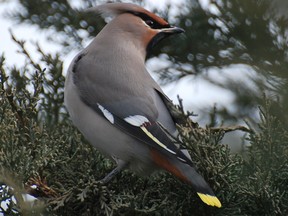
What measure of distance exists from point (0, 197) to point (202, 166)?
2.91ft

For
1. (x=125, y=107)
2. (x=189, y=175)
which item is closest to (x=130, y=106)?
(x=125, y=107)

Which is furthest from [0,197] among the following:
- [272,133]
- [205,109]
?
[205,109]

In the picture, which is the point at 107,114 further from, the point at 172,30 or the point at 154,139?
the point at 172,30

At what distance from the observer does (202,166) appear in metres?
3.04

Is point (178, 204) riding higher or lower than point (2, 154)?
lower

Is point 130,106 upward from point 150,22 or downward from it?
downward

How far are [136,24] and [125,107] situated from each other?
79cm

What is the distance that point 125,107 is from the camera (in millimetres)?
3525

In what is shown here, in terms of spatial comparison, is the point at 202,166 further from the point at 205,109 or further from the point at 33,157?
the point at 205,109

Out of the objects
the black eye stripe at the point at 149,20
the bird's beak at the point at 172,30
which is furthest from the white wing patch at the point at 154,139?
the black eye stripe at the point at 149,20

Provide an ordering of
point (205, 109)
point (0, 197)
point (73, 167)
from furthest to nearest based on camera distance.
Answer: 1. point (205, 109)
2. point (73, 167)
3. point (0, 197)

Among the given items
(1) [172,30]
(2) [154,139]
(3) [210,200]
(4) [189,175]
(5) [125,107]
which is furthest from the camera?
(1) [172,30]

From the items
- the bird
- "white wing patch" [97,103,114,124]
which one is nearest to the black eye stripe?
the bird

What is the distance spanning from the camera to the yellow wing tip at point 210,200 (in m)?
2.90
